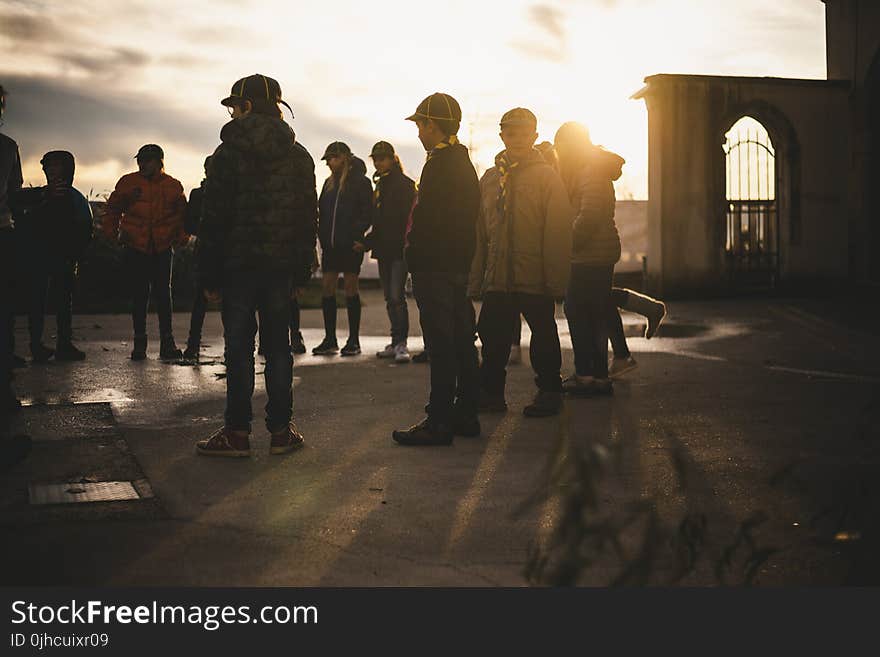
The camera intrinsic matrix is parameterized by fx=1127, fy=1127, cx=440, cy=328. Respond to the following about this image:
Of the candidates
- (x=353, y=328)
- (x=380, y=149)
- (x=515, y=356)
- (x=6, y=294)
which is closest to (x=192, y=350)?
(x=353, y=328)

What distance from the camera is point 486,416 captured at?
23.7 feet

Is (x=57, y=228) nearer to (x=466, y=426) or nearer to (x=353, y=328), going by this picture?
(x=353, y=328)

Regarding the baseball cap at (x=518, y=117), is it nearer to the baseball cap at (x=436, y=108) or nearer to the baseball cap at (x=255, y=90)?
the baseball cap at (x=436, y=108)

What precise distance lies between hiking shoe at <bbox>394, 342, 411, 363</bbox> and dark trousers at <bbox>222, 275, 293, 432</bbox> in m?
4.33

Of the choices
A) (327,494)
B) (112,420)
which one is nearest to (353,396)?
(112,420)

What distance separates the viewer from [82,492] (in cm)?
500

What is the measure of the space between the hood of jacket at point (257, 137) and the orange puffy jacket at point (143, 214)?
16.8 feet

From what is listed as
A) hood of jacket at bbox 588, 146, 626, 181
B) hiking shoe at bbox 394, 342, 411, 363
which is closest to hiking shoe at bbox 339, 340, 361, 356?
hiking shoe at bbox 394, 342, 411, 363

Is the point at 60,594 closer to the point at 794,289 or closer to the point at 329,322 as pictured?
the point at 329,322

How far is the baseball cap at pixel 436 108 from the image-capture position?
6.24m

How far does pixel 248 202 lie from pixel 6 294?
1387 mm

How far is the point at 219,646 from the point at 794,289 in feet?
61.6

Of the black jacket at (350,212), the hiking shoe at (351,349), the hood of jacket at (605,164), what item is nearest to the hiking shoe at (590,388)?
the hood of jacket at (605,164)

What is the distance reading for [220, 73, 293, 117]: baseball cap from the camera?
5863 millimetres
